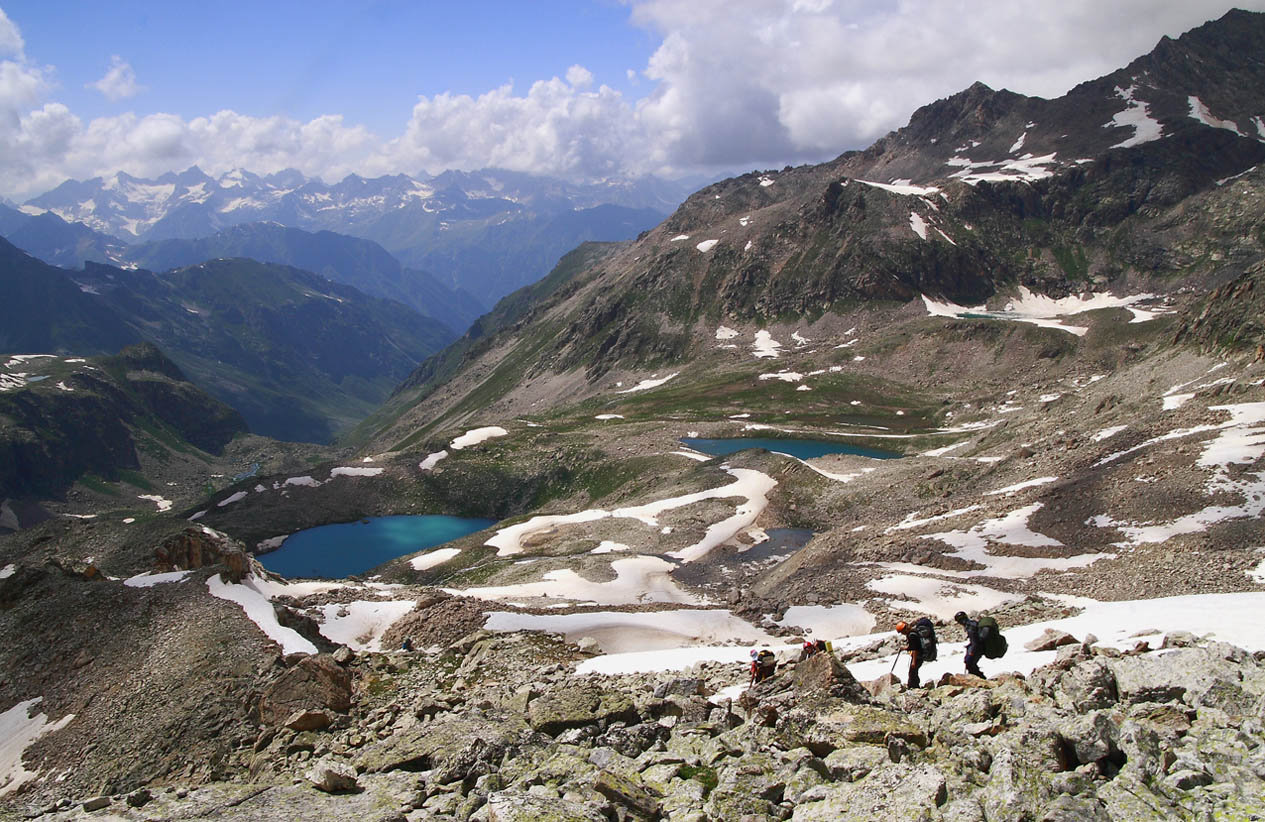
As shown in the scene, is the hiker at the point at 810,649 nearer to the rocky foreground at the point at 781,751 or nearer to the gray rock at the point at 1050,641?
the rocky foreground at the point at 781,751

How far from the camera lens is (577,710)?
19.2 metres

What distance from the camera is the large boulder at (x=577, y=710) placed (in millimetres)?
18672

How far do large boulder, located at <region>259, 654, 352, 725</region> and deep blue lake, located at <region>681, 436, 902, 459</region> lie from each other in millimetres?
86914

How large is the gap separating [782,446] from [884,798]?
10404 cm

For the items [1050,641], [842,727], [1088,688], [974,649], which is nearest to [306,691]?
[842,727]

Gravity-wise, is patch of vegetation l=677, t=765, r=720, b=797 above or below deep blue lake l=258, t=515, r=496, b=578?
above

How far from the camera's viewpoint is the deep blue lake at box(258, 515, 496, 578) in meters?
86.9

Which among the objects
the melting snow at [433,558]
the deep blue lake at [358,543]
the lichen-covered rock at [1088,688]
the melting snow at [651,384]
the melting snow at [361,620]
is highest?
the melting snow at [651,384]

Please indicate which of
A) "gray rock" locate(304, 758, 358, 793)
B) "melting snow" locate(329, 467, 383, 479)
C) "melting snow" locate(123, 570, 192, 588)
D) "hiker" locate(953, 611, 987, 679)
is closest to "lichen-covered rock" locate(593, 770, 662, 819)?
"gray rock" locate(304, 758, 358, 793)

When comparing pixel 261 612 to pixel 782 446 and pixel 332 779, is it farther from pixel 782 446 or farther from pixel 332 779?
pixel 782 446

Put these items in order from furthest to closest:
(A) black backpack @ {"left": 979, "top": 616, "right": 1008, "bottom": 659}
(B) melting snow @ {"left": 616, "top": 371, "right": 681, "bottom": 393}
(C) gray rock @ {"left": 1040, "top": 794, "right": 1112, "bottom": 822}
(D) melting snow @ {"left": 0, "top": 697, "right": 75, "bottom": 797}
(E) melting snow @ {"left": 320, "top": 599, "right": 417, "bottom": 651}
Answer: (B) melting snow @ {"left": 616, "top": 371, "right": 681, "bottom": 393}
(E) melting snow @ {"left": 320, "top": 599, "right": 417, "bottom": 651}
(D) melting snow @ {"left": 0, "top": 697, "right": 75, "bottom": 797}
(A) black backpack @ {"left": 979, "top": 616, "right": 1008, "bottom": 659}
(C) gray rock @ {"left": 1040, "top": 794, "right": 1112, "bottom": 822}

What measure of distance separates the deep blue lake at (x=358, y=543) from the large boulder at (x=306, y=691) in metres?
64.5

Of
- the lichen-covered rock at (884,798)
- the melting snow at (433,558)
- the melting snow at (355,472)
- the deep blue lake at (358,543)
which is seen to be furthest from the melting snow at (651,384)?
the lichen-covered rock at (884,798)

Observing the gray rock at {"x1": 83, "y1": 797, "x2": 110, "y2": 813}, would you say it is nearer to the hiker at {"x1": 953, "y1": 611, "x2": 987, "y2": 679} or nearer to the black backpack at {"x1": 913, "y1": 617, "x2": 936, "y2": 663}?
the black backpack at {"x1": 913, "y1": 617, "x2": 936, "y2": 663}
